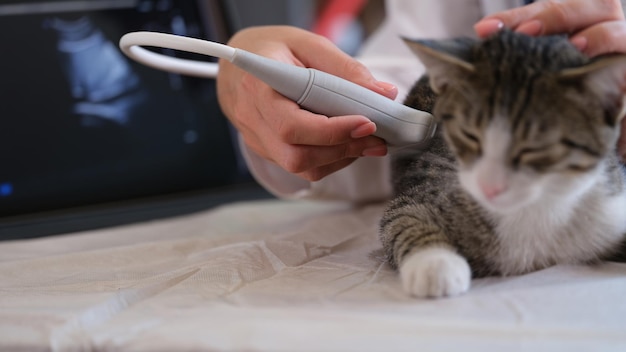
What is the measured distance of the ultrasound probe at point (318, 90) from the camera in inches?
28.6

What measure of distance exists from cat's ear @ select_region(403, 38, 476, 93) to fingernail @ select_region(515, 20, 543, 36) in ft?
0.31

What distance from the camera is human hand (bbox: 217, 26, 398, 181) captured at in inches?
30.0

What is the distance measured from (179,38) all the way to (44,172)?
2.13 feet

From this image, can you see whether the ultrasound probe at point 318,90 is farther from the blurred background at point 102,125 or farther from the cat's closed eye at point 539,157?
the blurred background at point 102,125

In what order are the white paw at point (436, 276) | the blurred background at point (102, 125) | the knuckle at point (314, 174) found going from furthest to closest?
the blurred background at point (102, 125) < the knuckle at point (314, 174) < the white paw at point (436, 276)

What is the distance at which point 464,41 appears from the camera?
0.76 m

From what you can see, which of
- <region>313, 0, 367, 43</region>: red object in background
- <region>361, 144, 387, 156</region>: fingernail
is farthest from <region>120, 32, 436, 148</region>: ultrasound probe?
<region>313, 0, 367, 43</region>: red object in background

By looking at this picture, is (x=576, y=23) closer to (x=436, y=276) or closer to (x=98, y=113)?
(x=436, y=276)

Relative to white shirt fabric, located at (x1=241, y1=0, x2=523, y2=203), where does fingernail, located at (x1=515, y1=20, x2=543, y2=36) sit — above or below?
above

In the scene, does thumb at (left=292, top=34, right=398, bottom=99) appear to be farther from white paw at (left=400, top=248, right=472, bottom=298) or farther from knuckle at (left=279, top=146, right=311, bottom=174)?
white paw at (left=400, top=248, right=472, bottom=298)

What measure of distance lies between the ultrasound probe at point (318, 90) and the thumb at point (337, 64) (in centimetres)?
3

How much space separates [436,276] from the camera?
661 mm

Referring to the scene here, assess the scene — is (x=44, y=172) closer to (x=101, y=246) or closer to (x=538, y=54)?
(x=101, y=246)

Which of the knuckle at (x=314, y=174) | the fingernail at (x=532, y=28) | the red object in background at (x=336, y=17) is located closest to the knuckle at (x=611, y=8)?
the fingernail at (x=532, y=28)
